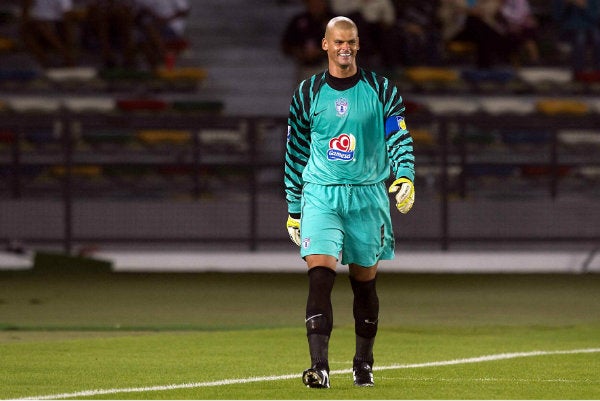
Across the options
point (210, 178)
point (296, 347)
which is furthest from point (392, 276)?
point (296, 347)

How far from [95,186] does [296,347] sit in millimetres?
7394

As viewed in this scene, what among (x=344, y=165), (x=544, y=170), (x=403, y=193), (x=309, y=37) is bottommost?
(x=544, y=170)

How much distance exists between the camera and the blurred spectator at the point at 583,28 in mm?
24812

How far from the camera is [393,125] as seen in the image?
8398 millimetres

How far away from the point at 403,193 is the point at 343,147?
406mm

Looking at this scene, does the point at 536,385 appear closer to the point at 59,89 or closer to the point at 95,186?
the point at 95,186

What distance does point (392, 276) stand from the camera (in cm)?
1806

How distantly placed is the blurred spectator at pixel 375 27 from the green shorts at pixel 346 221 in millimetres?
15392

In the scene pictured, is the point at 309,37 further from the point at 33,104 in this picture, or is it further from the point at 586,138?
the point at 586,138

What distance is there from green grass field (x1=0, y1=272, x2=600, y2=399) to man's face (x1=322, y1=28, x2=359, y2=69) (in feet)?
5.69

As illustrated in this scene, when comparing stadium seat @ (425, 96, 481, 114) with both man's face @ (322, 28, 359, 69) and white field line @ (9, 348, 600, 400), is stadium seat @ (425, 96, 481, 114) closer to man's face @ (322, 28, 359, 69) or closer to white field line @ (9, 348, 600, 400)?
white field line @ (9, 348, 600, 400)

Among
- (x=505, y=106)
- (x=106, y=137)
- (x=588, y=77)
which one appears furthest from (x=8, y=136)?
(x=588, y=77)

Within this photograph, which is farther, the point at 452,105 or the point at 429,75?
the point at 429,75

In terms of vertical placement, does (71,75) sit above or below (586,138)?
above
